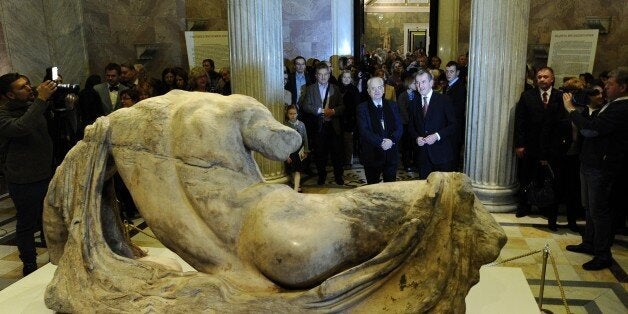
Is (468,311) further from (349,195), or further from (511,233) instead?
(511,233)

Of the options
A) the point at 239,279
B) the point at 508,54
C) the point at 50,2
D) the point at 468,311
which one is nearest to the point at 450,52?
the point at 508,54

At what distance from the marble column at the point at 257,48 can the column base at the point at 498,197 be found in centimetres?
266

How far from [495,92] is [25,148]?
468 cm

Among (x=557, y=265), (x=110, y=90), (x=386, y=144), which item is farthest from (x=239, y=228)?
(x=110, y=90)

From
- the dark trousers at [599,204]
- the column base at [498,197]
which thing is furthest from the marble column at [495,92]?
the dark trousers at [599,204]

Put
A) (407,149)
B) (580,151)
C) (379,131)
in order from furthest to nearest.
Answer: (407,149), (379,131), (580,151)

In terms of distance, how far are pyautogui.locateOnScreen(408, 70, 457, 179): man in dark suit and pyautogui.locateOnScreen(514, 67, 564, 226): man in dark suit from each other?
0.75 meters

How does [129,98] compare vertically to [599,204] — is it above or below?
above

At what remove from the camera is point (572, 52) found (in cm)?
830

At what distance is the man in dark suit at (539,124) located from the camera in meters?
5.45

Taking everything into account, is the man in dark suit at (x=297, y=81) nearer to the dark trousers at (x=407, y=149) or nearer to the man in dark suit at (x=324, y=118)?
the man in dark suit at (x=324, y=118)

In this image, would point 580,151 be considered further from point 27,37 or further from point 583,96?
point 27,37

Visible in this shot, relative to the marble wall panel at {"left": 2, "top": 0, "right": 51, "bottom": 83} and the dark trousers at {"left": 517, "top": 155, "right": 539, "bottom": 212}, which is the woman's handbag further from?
the marble wall panel at {"left": 2, "top": 0, "right": 51, "bottom": 83}

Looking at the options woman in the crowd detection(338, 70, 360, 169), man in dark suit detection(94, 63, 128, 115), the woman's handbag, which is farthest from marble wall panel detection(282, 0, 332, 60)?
the woman's handbag
